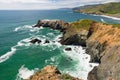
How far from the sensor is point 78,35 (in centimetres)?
10300

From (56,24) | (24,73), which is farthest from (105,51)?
(56,24)

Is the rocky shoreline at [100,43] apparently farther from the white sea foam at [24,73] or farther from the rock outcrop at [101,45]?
the white sea foam at [24,73]

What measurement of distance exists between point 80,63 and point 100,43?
34.8 ft

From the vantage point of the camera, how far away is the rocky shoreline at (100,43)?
166 ft

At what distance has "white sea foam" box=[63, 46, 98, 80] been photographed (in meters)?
67.0

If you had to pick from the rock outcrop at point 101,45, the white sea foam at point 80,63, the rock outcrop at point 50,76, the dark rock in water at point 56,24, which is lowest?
the white sea foam at point 80,63

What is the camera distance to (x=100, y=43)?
79125 millimetres

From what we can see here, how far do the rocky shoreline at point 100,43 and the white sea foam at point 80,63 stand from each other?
2836 millimetres

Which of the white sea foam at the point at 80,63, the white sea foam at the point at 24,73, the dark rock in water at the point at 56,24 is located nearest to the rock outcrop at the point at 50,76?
the white sea foam at the point at 24,73

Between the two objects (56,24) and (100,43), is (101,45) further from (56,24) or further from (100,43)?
(56,24)

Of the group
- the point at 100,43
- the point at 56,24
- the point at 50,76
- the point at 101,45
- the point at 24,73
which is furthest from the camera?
the point at 56,24

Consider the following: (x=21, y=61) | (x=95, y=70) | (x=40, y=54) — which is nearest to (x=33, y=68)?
(x=21, y=61)

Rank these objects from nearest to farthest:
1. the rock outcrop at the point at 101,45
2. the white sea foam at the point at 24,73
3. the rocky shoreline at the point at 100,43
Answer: the rock outcrop at the point at 101,45
the rocky shoreline at the point at 100,43
the white sea foam at the point at 24,73

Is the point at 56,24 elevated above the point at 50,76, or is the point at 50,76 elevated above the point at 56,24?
the point at 50,76
